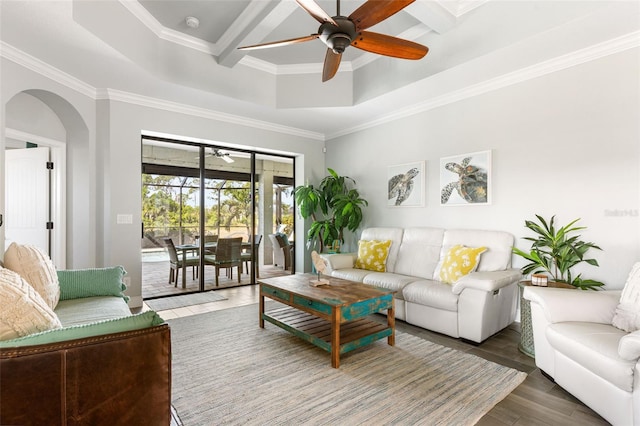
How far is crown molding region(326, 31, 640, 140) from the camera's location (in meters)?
2.81

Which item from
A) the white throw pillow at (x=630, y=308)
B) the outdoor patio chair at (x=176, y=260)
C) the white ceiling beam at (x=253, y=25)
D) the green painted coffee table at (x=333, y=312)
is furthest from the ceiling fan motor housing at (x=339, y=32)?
the outdoor patio chair at (x=176, y=260)

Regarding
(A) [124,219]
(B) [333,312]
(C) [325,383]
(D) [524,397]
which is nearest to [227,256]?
(A) [124,219]

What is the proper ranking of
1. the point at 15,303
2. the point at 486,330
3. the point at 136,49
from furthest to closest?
the point at 136,49, the point at 486,330, the point at 15,303

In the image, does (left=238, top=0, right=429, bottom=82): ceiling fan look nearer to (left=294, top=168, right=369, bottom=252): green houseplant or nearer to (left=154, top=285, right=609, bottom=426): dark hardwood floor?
(left=154, top=285, right=609, bottom=426): dark hardwood floor

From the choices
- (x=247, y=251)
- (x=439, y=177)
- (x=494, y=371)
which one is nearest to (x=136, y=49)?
(x=247, y=251)

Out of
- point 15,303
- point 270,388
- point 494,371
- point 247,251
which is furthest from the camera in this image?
point 247,251

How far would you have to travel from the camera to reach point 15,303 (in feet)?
4.17

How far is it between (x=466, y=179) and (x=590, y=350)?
7.97ft

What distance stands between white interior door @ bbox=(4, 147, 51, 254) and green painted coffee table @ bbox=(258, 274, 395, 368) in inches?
126

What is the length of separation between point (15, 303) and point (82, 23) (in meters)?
2.59

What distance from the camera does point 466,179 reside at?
392 cm

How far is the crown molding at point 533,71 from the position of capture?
2.81 metres

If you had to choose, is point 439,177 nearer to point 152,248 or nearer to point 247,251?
point 247,251

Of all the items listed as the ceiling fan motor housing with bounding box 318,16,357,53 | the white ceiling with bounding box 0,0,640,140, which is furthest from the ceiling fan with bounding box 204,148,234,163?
the ceiling fan motor housing with bounding box 318,16,357,53
